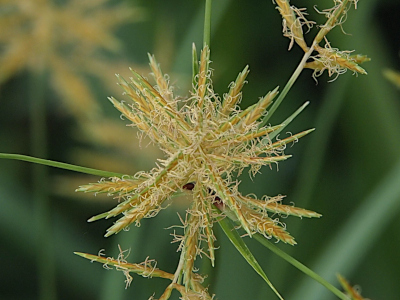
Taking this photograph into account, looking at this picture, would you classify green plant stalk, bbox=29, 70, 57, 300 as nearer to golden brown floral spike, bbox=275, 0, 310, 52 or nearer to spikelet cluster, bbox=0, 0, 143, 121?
spikelet cluster, bbox=0, 0, 143, 121

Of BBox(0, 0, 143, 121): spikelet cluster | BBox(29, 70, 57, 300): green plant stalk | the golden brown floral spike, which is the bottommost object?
BBox(29, 70, 57, 300): green plant stalk

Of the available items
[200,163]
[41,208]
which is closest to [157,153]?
[41,208]

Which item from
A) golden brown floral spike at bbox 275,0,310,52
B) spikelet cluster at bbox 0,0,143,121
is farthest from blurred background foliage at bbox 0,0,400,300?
golden brown floral spike at bbox 275,0,310,52

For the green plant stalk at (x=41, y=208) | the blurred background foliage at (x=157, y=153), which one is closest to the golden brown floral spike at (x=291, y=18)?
the blurred background foliage at (x=157, y=153)

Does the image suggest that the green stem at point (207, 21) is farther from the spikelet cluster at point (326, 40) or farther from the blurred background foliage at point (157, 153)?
the blurred background foliage at point (157, 153)

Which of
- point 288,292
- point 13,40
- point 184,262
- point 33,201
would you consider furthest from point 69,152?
point 184,262

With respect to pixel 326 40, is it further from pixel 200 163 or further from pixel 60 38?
pixel 60 38

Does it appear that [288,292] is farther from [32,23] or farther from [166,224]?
[32,23]
